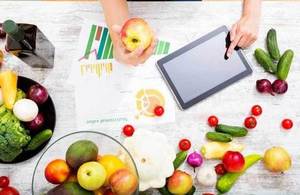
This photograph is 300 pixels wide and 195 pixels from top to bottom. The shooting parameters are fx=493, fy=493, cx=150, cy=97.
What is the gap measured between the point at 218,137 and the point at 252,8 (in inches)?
12.2

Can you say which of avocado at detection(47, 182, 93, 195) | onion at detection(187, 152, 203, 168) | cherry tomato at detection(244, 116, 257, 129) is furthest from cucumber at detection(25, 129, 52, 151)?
cherry tomato at detection(244, 116, 257, 129)

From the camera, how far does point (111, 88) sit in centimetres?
119

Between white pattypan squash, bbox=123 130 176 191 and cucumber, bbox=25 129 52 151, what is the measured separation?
0.58 ft

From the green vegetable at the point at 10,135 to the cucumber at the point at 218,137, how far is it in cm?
41

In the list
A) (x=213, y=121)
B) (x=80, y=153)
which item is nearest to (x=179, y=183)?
(x=213, y=121)

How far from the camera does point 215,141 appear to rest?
1.15 m

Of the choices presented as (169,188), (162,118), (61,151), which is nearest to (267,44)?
(162,118)

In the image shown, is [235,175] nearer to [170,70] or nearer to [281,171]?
[281,171]

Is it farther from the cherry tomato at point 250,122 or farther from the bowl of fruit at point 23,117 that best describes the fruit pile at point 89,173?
the cherry tomato at point 250,122

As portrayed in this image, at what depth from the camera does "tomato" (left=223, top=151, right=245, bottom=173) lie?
1096 mm

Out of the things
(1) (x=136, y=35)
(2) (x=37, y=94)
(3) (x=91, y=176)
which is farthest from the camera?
(2) (x=37, y=94)

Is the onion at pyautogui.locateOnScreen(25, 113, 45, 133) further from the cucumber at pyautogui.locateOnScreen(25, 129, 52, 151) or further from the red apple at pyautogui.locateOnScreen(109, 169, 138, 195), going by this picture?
the red apple at pyautogui.locateOnScreen(109, 169, 138, 195)

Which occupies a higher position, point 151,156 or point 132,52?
point 132,52

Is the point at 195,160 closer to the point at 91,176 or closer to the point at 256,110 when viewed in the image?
the point at 256,110
